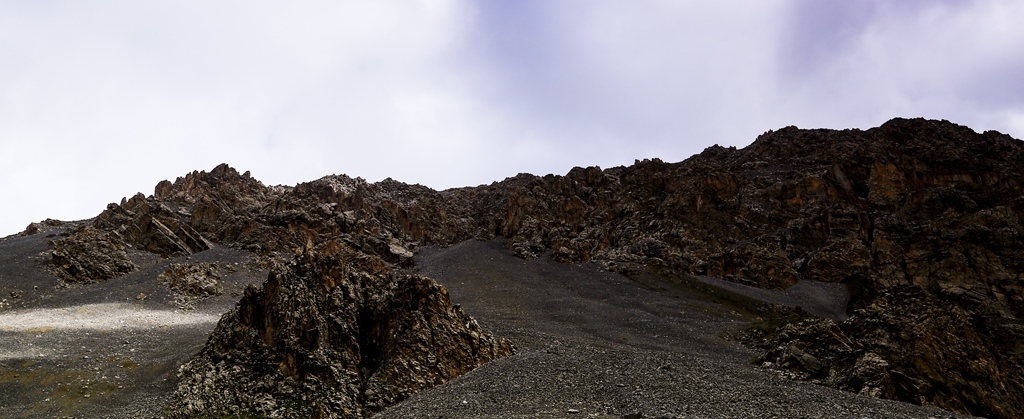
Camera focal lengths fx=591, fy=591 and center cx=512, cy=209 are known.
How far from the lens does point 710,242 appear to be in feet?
412

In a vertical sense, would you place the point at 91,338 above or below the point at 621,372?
above

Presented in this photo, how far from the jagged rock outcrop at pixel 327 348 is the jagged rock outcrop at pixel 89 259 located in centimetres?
5817

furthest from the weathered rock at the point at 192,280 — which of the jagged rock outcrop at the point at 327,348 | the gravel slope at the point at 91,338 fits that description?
the jagged rock outcrop at the point at 327,348

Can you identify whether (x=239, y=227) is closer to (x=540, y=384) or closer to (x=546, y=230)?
(x=546, y=230)

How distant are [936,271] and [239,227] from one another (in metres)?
134

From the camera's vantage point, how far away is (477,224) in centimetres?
15675

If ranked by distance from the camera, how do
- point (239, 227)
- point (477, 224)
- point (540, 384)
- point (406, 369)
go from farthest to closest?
1. point (477, 224)
2. point (239, 227)
3. point (406, 369)
4. point (540, 384)

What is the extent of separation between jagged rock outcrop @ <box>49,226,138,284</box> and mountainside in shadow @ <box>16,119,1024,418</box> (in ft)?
1.30

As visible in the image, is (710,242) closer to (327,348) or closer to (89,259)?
(327,348)

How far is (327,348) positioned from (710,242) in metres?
98.5

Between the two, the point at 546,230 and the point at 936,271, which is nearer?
the point at 936,271

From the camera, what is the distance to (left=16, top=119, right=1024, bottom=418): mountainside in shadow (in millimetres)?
43500

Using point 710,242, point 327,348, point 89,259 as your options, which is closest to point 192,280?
point 89,259

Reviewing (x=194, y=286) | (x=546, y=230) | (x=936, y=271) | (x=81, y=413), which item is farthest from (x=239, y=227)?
(x=936, y=271)
